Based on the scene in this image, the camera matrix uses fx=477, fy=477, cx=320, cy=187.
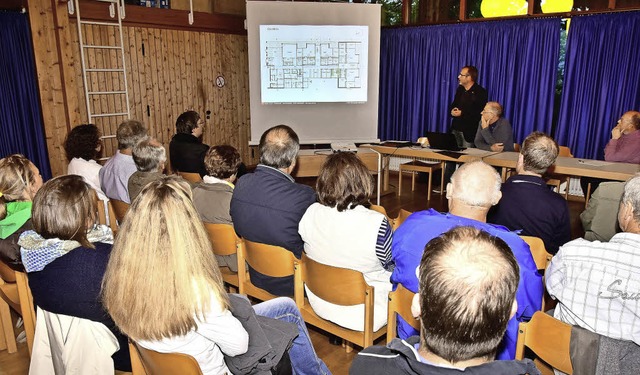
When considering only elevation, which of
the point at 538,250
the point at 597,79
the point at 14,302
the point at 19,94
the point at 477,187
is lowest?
the point at 14,302

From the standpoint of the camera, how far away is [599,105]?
6516 mm

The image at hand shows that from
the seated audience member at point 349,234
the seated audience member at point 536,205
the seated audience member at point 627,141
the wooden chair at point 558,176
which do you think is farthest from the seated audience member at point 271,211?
the wooden chair at point 558,176

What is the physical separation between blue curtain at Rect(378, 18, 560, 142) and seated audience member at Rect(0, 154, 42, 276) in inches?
257

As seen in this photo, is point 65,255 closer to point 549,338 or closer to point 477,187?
point 477,187

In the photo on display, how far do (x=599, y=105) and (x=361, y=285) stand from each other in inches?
225

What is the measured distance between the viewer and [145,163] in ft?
12.2

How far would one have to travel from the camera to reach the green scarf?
276 centimetres

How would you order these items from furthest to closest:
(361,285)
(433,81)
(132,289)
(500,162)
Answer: (433,81) → (500,162) → (361,285) → (132,289)

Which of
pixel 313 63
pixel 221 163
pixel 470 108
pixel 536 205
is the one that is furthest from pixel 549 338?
pixel 313 63

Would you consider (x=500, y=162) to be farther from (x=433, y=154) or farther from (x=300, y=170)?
(x=300, y=170)

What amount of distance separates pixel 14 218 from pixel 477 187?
8.53 feet

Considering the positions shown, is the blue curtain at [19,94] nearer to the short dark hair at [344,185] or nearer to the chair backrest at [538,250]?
the short dark hair at [344,185]

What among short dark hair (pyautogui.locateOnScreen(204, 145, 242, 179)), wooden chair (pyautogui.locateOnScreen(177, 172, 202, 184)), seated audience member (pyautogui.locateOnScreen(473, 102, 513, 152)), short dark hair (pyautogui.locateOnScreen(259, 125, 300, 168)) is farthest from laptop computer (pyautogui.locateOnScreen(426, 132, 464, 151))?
short dark hair (pyautogui.locateOnScreen(204, 145, 242, 179))

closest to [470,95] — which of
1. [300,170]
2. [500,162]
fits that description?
[500,162]
